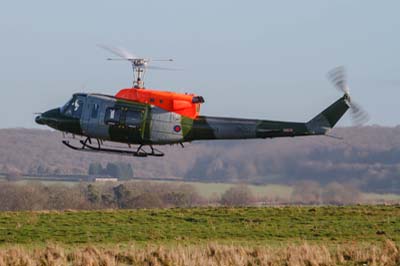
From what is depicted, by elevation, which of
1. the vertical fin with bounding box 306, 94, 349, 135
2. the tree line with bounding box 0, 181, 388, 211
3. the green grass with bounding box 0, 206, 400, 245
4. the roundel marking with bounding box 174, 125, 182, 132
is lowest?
the tree line with bounding box 0, 181, 388, 211

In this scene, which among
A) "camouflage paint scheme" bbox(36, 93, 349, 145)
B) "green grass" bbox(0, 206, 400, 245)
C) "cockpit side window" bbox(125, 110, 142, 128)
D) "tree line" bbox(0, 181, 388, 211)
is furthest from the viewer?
"tree line" bbox(0, 181, 388, 211)

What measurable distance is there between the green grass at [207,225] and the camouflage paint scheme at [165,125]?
10.7 ft

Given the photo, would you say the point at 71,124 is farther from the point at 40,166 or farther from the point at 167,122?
the point at 40,166

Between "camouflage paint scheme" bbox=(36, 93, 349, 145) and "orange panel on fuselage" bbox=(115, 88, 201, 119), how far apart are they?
0.17 metres

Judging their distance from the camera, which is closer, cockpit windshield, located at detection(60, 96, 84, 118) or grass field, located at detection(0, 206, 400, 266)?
grass field, located at detection(0, 206, 400, 266)

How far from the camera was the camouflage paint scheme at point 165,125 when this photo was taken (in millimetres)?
38531

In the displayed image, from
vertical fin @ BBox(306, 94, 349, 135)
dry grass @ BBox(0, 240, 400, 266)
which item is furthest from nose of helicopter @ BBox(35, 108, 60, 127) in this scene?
dry grass @ BBox(0, 240, 400, 266)

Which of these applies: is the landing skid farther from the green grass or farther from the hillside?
the hillside

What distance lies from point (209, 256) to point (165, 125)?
10729 millimetres

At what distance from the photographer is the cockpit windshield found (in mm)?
40162

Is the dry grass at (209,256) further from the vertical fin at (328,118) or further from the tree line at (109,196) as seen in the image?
the tree line at (109,196)

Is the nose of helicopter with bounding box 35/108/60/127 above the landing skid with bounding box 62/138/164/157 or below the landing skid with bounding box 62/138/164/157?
above

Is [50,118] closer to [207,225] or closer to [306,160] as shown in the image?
[207,225]

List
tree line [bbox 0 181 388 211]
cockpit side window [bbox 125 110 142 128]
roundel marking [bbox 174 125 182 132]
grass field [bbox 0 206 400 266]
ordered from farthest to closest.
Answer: tree line [bbox 0 181 388 211]
roundel marking [bbox 174 125 182 132]
cockpit side window [bbox 125 110 142 128]
grass field [bbox 0 206 400 266]
